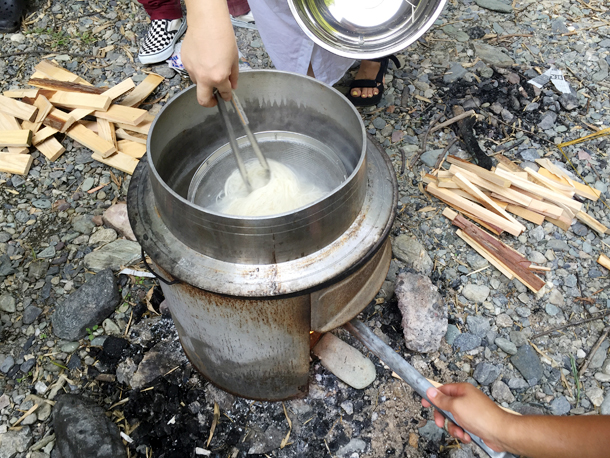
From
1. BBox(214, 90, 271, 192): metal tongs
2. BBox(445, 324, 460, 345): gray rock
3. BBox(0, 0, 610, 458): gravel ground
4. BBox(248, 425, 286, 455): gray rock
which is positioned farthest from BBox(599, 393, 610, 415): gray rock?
BBox(214, 90, 271, 192): metal tongs

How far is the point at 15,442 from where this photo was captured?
2379 millimetres

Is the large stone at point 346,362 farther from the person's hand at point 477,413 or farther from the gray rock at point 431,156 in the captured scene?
the gray rock at point 431,156

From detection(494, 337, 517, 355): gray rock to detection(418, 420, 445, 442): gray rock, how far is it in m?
0.64

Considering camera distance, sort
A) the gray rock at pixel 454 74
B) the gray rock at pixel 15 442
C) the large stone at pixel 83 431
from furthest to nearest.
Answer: the gray rock at pixel 454 74, the gray rock at pixel 15 442, the large stone at pixel 83 431

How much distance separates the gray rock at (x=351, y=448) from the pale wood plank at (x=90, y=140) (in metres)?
2.74

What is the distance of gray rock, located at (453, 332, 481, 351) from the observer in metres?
2.71

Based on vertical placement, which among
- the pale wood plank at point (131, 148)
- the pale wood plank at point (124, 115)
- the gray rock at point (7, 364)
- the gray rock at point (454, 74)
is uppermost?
the pale wood plank at point (124, 115)

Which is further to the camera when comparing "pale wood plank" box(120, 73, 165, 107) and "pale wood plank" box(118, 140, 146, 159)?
"pale wood plank" box(120, 73, 165, 107)

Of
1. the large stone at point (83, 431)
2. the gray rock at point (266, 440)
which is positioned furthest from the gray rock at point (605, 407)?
the large stone at point (83, 431)

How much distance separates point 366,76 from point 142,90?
77.5 inches

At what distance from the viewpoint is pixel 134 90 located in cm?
402

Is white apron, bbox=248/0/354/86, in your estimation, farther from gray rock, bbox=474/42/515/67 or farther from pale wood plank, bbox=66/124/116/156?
gray rock, bbox=474/42/515/67

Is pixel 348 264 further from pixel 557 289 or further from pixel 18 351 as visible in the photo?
pixel 18 351

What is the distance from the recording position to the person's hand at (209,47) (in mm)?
1655
